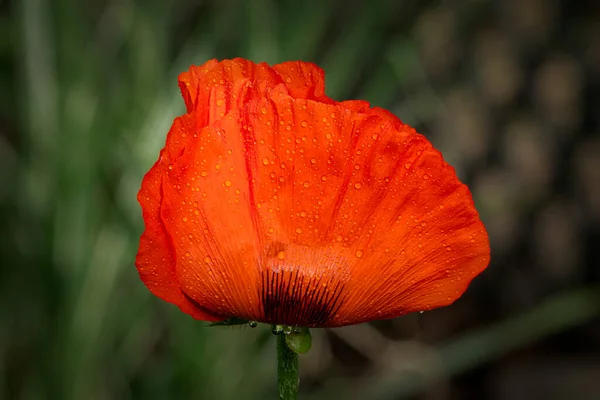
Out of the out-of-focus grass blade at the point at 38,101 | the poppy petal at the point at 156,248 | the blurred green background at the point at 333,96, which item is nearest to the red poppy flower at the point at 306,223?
the poppy petal at the point at 156,248

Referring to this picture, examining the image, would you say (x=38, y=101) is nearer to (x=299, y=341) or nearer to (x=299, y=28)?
(x=299, y=28)

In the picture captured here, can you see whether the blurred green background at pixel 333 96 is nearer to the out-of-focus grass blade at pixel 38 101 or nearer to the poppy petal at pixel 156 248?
the out-of-focus grass blade at pixel 38 101

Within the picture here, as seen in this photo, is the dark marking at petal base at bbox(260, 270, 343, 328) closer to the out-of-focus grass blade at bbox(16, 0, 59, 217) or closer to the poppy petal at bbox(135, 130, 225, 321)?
the poppy petal at bbox(135, 130, 225, 321)

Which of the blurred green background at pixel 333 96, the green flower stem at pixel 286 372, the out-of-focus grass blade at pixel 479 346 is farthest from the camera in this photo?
the out-of-focus grass blade at pixel 479 346

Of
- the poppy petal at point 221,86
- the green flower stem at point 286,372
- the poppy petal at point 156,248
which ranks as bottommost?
the green flower stem at point 286,372

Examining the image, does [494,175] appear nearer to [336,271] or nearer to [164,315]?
[164,315]

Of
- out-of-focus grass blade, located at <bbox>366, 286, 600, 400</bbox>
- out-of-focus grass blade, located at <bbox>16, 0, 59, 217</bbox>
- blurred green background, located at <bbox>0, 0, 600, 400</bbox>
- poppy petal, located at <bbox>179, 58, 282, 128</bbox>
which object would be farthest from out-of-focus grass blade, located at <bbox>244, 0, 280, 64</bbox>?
poppy petal, located at <bbox>179, 58, 282, 128</bbox>

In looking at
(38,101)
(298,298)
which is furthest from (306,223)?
(38,101)

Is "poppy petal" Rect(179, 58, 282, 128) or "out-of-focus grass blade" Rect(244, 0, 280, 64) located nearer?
"poppy petal" Rect(179, 58, 282, 128)

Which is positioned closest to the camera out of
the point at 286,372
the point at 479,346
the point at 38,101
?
the point at 286,372
